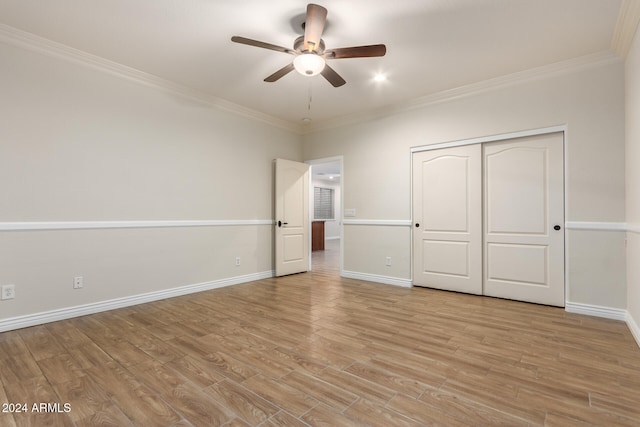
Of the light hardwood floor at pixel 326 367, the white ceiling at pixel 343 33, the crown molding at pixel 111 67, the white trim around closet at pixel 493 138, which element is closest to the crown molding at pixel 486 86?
the white ceiling at pixel 343 33

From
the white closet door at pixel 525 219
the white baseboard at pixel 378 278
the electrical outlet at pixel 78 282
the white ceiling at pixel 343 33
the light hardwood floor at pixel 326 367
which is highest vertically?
the white ceiling at pixel 343 33

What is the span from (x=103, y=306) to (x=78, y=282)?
360mm

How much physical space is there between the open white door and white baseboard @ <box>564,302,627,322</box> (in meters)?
3.74

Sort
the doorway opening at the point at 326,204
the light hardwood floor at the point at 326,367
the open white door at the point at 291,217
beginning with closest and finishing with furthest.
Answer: the light hardwood floor at the point at 326,367 < the open white door at the point at 291,217 < the doorway opening at the point at 326,204

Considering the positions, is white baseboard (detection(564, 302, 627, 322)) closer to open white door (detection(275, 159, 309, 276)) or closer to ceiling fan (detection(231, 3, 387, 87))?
ceiling fan (detection(231, 3, 387, 87))

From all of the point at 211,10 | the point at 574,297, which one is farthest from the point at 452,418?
the point at 211,10

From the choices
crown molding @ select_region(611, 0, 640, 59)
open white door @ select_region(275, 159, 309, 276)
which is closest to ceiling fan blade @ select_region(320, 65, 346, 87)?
crown molding @ select_region(611, 0, 640, 59)

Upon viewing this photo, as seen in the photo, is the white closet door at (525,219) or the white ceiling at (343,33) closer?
the white ceiling at (343,33)

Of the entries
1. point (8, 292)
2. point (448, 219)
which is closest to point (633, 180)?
point (448, 219)

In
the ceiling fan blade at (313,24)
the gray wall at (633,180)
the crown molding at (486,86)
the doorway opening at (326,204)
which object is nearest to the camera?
Result: the ceiling fan blade at (313,24)

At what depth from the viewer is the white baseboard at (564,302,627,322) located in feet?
10.1

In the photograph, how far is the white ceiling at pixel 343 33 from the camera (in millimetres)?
2516

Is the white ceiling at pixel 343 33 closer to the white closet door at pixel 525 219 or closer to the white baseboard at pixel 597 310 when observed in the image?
the white closet door at pixel 525 219

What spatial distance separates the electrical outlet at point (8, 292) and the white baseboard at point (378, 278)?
13.0ft
